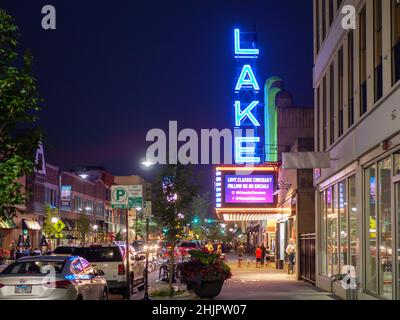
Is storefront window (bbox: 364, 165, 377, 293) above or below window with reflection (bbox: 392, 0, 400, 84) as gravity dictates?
below

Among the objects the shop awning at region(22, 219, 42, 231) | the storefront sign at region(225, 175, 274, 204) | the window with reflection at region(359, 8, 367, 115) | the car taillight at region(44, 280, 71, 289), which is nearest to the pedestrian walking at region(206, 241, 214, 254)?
the storefront sign at region(225, 175, 274, 204)

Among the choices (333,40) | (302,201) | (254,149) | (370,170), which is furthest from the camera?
(254,149)

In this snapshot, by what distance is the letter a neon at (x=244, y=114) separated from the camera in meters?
51.0

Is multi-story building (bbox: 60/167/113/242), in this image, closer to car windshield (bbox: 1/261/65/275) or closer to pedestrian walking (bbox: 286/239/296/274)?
pedestrian walking (bbox: 286/239/296/274)

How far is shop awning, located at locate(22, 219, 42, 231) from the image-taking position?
217 ft

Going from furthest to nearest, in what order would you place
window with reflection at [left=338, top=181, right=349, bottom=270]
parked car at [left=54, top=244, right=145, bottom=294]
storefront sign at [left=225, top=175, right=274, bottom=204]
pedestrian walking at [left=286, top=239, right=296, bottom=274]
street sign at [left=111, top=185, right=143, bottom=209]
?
1. storefront sign at [left=225, top=175, right=274, bottom=204]
2. pedestrian walking at [left=286, top=239, right=296, bottom=274]
3. parked car at [left=54, top=244, right=145, bottom=294]
4. window with reflection at [left=338, top=181, right=349, bottom=270]
5. street sign at [left=111, top=185, right=143, bottom=209]

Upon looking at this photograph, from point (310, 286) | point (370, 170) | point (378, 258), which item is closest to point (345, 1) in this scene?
point (370, 170)

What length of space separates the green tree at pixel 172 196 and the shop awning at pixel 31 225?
4387 cm

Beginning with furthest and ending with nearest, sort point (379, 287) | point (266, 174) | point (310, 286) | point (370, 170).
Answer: point (266, 174) → point (310, 286) → point (370, 170) → point (379, 287)

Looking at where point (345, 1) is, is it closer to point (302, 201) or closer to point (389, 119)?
point (389, 119)

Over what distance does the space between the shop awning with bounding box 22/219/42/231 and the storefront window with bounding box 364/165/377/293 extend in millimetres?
52062

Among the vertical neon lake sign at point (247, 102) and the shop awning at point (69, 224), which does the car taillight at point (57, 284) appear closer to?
the vertical neon lake sign at point (247, 102)

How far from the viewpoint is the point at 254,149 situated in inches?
1930
